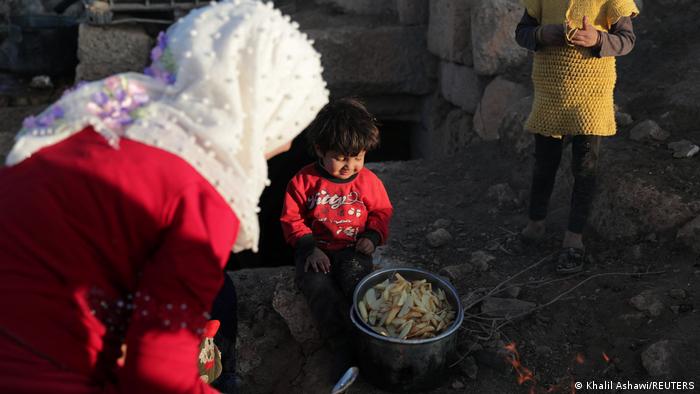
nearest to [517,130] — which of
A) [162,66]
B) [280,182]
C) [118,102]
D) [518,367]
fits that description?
[518,367]

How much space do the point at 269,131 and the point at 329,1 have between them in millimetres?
5126

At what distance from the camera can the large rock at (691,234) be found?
10.3 feet

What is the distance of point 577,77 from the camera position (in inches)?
128

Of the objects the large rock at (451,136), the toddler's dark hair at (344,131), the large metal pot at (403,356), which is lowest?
the large rock at (451,136)

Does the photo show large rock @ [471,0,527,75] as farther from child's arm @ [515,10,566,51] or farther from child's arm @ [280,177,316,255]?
child's arm @ [280,177,316,255]

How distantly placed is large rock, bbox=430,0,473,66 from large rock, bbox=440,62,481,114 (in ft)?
0.31

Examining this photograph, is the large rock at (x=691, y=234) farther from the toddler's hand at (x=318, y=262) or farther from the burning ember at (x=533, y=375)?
the toddler's hand at (x=318, y=262)

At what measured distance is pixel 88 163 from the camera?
1.38 m

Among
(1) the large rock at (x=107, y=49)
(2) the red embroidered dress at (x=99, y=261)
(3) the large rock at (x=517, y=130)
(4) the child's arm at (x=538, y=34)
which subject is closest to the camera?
(2) the red embroidered dress at (x=99, y=261)

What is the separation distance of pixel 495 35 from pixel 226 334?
123 inches

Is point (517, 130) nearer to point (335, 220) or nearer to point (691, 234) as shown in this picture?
point (691, 234)

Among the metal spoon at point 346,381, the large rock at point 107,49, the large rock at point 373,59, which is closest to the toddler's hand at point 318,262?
the metal spoon at point 346,381

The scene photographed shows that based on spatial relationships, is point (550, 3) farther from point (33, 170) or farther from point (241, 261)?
point (241, 261)

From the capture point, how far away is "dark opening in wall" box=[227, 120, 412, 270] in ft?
22.3
